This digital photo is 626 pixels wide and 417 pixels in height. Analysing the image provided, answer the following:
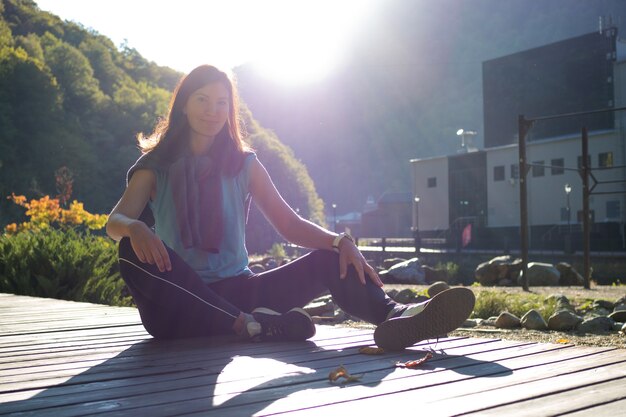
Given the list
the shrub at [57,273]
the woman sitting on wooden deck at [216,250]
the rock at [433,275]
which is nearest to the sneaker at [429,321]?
the woman sitting on wooden deck at [216,250]

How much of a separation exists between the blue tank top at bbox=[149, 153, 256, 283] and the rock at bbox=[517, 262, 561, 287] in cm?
1322

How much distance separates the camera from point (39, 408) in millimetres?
1995

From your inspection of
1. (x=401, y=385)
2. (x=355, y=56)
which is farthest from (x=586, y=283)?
(x=355, y=56)

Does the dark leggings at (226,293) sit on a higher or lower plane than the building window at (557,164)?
lower

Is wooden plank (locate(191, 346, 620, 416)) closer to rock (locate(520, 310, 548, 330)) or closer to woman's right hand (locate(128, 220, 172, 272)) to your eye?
woman's right hand (locate(128, 220, 172, 272))

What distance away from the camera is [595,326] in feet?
19.9

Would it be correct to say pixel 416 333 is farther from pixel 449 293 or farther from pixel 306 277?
pixel 306 277

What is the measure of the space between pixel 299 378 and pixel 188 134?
161 centimetres

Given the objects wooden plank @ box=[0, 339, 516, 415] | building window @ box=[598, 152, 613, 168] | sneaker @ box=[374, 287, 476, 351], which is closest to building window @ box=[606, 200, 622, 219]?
building window @ box=[598, 152, 613, 168]

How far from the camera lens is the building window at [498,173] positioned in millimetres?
44344

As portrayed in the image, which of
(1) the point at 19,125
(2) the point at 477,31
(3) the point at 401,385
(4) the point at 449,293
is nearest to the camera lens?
(3) the point at 401,385

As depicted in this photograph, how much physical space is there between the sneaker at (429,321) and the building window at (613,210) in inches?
1519

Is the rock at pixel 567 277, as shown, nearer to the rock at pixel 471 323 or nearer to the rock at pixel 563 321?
the rock at pixel 471 323

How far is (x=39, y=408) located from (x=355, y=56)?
132391 millimetres
